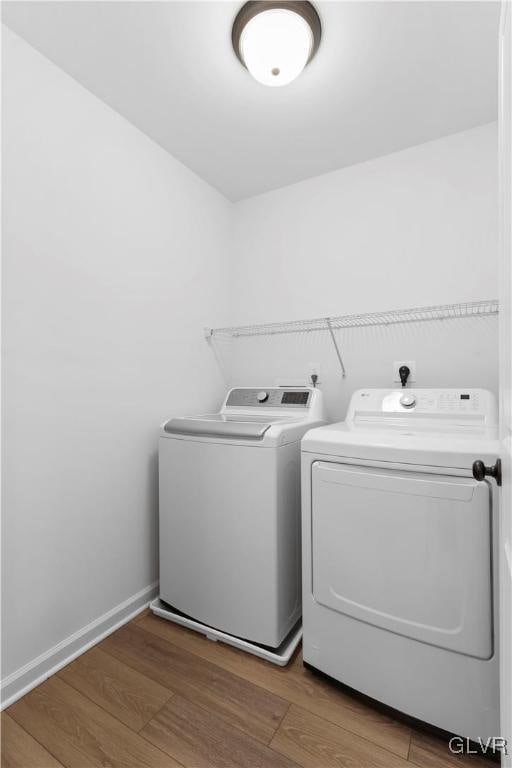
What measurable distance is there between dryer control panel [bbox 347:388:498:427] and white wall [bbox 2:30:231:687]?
1006mm

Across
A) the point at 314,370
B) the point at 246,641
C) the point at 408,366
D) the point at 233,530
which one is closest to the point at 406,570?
the point at 233,530

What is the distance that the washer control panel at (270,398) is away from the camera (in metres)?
1.93

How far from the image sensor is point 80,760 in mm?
1055

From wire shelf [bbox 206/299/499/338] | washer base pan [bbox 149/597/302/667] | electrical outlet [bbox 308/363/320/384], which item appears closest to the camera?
washer base pan [bbox 149/597/302/667]

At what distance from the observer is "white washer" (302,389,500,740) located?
3.40ft

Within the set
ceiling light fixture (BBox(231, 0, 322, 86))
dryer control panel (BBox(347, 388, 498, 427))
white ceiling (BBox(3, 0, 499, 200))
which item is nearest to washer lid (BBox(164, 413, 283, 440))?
dryer control panel (BBox(347, 388, 498, 427))

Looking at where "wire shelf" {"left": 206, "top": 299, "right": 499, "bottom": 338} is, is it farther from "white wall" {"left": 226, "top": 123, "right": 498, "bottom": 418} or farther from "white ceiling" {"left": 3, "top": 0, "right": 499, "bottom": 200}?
"white ceiling" {"left": 3, "top": 0, "right": 499, "bottom": 200}

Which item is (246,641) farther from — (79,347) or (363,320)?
(363,320)

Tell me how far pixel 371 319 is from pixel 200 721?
74.7 inches

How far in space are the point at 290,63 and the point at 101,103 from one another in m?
0.89

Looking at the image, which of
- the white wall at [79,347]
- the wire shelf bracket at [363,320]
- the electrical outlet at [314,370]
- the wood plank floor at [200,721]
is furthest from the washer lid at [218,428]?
the wood plank floor at [200,721]

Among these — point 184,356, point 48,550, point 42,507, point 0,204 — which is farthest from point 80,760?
point 0,204

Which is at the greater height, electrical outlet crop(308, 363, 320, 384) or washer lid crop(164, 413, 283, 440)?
electrical outlet crop(308, 363, 320, 384)

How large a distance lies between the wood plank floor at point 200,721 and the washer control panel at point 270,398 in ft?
3.68
